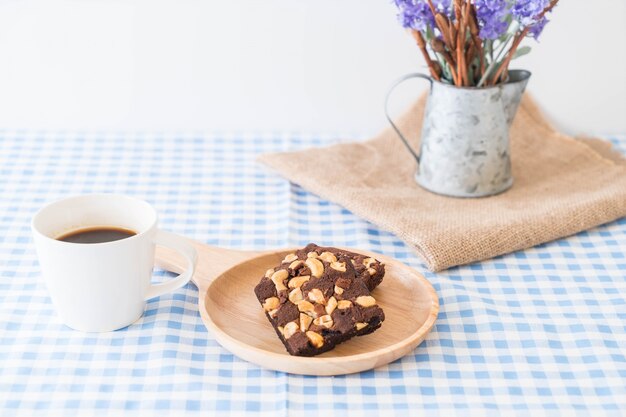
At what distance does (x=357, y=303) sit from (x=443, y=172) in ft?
1.55

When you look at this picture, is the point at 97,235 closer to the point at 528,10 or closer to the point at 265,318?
the point at 265,318

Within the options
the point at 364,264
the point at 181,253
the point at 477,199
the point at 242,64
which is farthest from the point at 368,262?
the point at 242,64

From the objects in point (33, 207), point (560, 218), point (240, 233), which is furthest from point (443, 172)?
point (33, 207)

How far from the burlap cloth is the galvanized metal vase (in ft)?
0.09

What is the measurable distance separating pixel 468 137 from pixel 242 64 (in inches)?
19.6

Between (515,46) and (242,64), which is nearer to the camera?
(515,46)

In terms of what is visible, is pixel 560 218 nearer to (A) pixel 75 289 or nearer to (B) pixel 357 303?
Answer: (B) pixel 357 303

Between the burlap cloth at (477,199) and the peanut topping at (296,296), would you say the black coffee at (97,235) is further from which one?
the burlap cloth at (477,199)

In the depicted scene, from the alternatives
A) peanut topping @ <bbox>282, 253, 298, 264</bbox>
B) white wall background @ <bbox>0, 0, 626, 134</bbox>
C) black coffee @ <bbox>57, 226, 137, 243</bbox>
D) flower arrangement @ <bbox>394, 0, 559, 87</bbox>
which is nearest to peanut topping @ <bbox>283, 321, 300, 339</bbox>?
peanut topping @ <bbox>282, 253, 298, 264</bbox>

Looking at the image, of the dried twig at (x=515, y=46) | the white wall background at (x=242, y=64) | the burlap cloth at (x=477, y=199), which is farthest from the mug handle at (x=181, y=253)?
the white wall background at (x=242, y=64)

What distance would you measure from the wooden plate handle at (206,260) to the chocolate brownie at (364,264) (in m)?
0.10

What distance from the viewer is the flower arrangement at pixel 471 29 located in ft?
3.81

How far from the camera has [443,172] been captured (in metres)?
1.33

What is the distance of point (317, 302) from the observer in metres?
0.92
